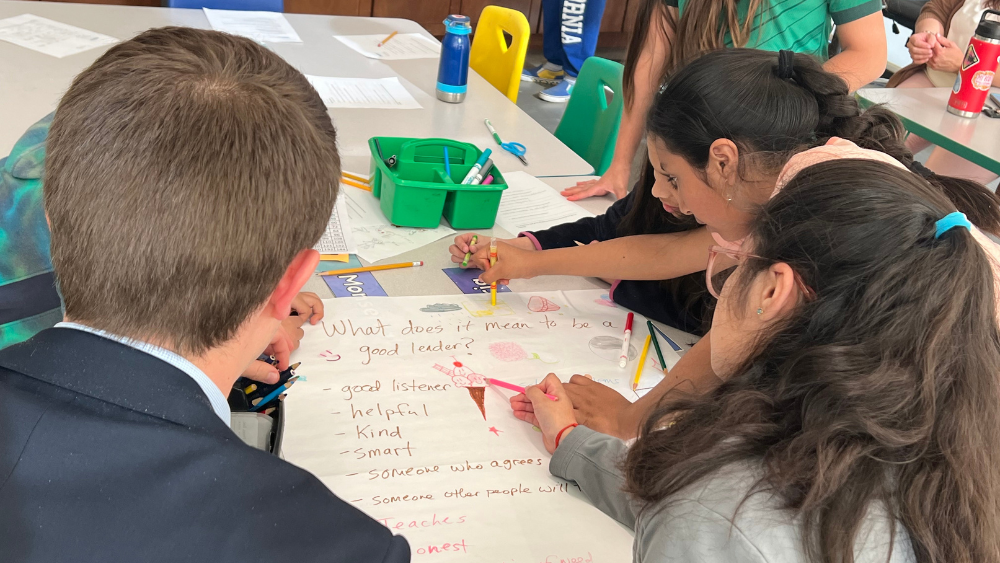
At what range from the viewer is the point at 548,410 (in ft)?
3.33

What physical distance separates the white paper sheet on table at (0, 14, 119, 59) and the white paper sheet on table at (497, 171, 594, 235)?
1096 millimetres

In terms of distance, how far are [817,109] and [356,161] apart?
92 cm

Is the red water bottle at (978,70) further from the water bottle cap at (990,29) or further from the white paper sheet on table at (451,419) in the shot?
the white paper sheet on table at (451,419)

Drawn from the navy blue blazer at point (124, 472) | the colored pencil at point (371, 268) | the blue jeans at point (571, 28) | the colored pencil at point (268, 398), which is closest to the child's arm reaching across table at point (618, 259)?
the colored pencil at point (371, 268)

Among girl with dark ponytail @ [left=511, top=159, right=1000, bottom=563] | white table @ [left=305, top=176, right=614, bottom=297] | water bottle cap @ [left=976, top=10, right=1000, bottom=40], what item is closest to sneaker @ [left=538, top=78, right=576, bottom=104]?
water bottle cap @ [left=976, top=10, right=1000, bottom=40]

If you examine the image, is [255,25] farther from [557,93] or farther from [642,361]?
[557,93]

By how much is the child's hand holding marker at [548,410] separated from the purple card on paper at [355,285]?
1.04 ft

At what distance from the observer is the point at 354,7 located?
4.29 m

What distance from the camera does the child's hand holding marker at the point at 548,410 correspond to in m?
1.00

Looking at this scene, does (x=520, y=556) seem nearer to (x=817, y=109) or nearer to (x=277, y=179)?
(x=277, y=179)

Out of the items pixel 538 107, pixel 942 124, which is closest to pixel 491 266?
pixel 942 124

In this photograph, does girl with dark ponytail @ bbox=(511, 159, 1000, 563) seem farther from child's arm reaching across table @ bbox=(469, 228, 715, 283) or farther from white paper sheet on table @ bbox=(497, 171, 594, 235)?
white paper sheet on table @ bbox=(497, 171, 594, 235)

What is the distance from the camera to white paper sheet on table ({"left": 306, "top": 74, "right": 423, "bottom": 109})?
1.91 meters

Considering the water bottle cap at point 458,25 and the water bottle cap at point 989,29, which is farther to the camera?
the water bottle cap at point 989,29
